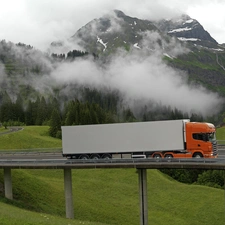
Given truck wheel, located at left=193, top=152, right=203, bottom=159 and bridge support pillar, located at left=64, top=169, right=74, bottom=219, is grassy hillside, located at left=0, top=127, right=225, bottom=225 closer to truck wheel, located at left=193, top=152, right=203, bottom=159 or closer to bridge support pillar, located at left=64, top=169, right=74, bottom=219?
bridge support pillar, located at left=64, top=169, right=74, bottom=219

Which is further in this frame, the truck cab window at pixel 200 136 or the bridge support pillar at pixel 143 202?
the truck cab window at pixel 200 136

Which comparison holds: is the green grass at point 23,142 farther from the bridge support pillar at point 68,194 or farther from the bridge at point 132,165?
the bridge support pillar at point 68,194

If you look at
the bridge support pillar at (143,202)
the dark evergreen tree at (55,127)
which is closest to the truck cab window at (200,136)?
the bridge support pillar at (143,202)

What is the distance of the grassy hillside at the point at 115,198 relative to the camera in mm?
43406

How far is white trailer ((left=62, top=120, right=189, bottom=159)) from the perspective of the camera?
39781 mm

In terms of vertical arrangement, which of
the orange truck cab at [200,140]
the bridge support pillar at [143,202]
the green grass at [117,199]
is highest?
the orange truck cab at [200,140]

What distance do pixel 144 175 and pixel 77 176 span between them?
30.1 metres

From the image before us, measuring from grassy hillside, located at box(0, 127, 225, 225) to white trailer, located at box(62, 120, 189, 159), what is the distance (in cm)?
838

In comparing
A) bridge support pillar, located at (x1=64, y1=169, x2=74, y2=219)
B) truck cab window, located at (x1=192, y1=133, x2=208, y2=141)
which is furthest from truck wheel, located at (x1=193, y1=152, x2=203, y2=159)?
bridge support pillar, located at (x1=64, y1=169, x2=74, y2=219)

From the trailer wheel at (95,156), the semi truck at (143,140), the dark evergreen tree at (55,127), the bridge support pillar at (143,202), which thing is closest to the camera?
the bridge support pillar at (143,202)

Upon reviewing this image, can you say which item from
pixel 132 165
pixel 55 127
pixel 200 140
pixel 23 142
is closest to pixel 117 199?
pixel 132 165

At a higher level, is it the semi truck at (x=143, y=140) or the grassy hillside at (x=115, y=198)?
the semi truck at (x=143, y=140)

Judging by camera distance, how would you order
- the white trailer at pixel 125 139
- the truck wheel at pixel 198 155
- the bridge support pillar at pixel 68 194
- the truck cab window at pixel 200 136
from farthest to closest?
1. the white trailer at pixel 125 139
2. the truck cab window at pixel 200 136
3. the truck wheel at pixel 198 155
4. the bridge support pillar at pixel 68 194

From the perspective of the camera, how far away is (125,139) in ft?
134
